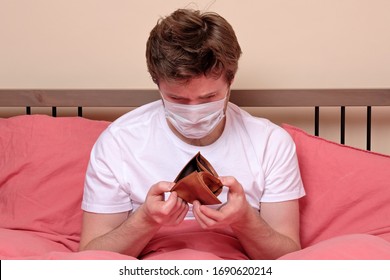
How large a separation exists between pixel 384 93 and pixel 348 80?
0.14 meters

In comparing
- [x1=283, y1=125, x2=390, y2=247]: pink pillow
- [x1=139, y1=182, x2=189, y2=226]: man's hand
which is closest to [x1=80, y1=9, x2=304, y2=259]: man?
[x1=139, y1=182, x2=189, y2=226]: man's hand

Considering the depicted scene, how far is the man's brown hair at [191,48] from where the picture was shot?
4.19 ft

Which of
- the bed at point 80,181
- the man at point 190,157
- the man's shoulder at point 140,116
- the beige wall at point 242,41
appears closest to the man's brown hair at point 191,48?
the man at point 190,157

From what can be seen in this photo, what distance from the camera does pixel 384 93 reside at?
183 centimetres

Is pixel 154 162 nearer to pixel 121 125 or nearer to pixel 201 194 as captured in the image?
pixel 121 125

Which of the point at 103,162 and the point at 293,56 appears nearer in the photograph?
the point at 103,162

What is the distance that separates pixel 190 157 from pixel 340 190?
1.43ft

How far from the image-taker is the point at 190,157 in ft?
4.66

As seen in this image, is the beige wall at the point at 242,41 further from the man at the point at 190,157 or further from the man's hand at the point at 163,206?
the man's hand at the point at 163,206

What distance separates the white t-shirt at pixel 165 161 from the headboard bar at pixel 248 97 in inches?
13.2

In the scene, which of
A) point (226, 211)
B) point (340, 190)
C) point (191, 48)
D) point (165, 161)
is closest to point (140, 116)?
point (165, 161)

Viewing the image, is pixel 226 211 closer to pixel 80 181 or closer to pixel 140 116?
pixel 140 116

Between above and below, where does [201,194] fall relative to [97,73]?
below
